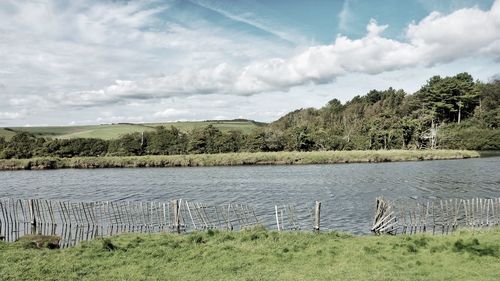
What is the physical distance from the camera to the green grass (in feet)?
45.6

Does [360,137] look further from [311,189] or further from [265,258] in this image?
[265,258]

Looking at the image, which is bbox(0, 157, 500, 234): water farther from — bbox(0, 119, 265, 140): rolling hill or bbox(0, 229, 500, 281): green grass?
bbox(0, 119, 265, 140): rolling hill

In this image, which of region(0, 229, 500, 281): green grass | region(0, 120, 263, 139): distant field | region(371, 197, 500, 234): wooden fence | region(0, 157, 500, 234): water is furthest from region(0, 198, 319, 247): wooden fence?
region(0, 120, 263, 139): distant field

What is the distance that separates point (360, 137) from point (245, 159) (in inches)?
1193

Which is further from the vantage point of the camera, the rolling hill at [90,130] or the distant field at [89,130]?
the rolling hill at [90,130]

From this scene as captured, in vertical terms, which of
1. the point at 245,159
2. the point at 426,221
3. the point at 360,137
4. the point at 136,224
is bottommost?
the point at 136,224

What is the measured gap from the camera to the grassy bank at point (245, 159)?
78.4 m

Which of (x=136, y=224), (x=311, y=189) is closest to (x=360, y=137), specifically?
(x=311, y=189)

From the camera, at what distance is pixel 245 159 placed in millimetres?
83250

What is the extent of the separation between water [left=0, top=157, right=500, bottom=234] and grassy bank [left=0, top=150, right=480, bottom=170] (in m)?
18.6

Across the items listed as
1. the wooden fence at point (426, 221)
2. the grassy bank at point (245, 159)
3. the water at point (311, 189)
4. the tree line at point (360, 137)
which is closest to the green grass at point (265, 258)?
the wooden fence at point (426, 221)

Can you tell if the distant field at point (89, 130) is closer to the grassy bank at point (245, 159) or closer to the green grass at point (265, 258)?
the grassy bank at point (245, 159)

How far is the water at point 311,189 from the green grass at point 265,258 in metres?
7.73

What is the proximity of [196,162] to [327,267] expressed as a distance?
70.8m
